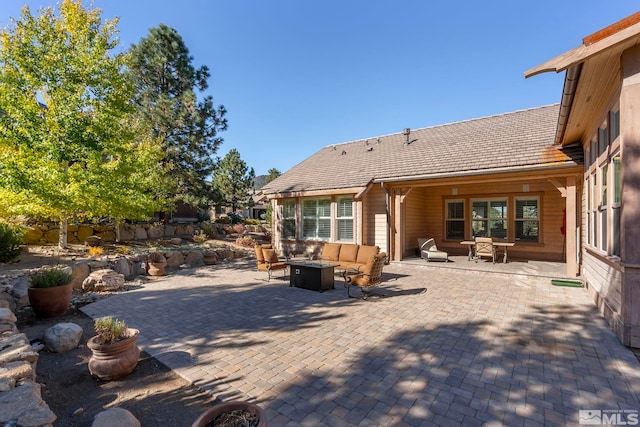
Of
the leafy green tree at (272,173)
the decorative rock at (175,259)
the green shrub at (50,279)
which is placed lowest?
the decorative rock at (175,259)

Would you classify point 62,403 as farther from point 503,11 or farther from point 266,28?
point 503,11

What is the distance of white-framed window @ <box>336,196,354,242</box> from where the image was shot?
1180 cm

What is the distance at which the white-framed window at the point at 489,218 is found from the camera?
38.5 ft

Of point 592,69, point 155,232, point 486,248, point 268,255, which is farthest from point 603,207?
point 155,232

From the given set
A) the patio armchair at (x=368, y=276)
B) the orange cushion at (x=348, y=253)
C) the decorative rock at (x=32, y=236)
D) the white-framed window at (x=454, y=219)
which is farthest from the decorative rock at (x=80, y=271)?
the white-framed window at (x=454, y=219)

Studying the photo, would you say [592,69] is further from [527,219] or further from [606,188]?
[527,219]

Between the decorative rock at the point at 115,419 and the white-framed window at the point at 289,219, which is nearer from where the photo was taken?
the decorative rock at the point at 115,419

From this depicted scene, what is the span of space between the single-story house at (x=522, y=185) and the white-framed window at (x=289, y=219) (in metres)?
0.05

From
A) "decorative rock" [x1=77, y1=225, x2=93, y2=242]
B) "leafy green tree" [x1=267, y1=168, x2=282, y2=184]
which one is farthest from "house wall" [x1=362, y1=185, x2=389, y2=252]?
"leafy green tree" [x1=267, y1=168, x2=282, y2=184]

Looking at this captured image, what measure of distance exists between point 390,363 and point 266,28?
1292 cm

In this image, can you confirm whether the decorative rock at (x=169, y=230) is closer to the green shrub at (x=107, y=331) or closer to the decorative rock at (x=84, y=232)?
the decorative rock at (x=84, y=232)

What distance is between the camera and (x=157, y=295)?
730 cm

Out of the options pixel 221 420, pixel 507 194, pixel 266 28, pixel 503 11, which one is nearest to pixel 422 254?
pixel 507 194

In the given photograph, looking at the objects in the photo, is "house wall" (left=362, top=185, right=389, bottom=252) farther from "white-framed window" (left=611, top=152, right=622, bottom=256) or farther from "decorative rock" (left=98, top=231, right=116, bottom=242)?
"decorative rock" (left=98, top=231, right=116, bottom=242)
